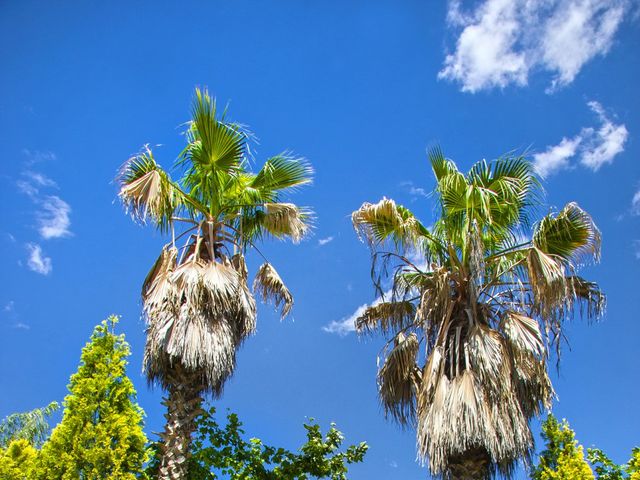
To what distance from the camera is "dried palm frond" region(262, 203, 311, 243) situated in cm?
1124

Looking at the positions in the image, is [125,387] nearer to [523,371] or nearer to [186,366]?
[186,366]

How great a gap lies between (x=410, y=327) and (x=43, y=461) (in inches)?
244

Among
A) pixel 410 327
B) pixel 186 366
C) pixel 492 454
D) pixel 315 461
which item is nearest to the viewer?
pixel 492 454

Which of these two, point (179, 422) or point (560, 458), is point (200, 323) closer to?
point (179, 422)

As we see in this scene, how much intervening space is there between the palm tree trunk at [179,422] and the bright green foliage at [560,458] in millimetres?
6147

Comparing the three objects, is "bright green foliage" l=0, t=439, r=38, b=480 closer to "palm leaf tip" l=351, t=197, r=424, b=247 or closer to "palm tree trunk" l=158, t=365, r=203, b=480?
"palm tree trunk" l=158, t=365, r=203, b=480

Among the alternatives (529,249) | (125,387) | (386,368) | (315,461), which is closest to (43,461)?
(125,387)

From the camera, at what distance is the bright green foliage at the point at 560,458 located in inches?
396

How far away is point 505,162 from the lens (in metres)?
10.3

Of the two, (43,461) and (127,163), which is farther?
(127,163)

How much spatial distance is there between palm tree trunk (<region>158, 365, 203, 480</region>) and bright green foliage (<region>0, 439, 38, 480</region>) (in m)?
2.96

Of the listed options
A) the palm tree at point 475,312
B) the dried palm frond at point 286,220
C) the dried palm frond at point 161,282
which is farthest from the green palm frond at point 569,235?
the dried palm frond at point 161,282

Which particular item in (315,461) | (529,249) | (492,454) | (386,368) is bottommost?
(492,454)

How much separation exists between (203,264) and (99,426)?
2998 mm
